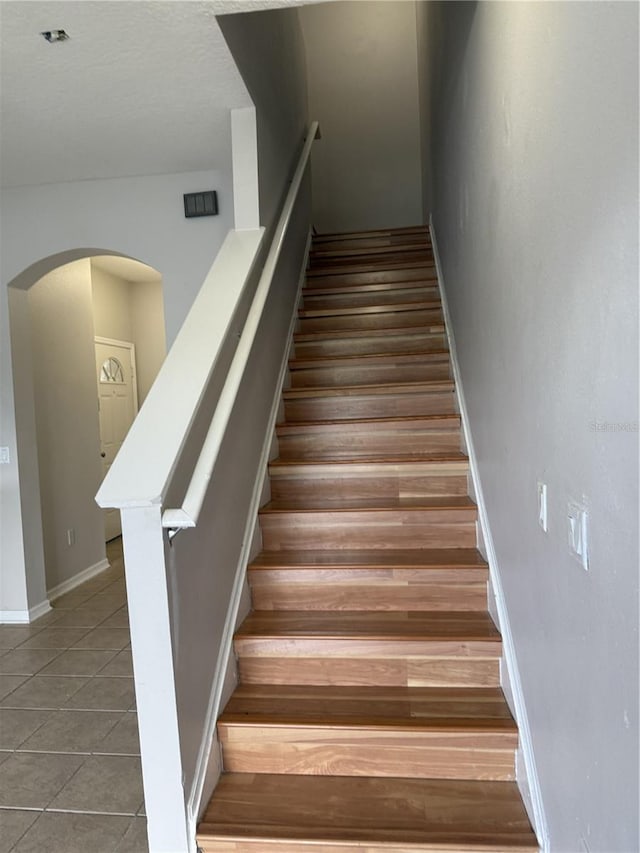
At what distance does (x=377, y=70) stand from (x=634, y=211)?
588cm

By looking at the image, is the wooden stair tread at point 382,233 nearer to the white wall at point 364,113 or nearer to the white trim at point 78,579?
the white wall at point 364,113

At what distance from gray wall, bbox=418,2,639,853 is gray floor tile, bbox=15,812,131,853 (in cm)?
128

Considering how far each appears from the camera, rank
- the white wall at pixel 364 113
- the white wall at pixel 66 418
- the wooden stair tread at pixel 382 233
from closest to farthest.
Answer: the white wall at pixel 66 418
the wooden stair tread at pixel 382 233
the white wall at pixel 364 113

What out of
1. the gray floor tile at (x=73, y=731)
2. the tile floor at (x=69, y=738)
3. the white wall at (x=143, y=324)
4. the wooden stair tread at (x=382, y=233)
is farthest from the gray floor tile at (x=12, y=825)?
the white wall at (x=143, y=324)

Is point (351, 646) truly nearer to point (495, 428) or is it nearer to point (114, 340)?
point (495, 428)

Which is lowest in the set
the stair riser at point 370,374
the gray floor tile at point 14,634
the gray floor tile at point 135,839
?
the gray floor tile at point 14,634

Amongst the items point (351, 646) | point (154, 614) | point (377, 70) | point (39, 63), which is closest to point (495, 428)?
point (351, 646)

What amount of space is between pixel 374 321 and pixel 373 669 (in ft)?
7.64

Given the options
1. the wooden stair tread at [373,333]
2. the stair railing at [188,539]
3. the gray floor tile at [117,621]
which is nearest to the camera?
the stair railing at [188,539]

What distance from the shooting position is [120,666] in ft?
8.68

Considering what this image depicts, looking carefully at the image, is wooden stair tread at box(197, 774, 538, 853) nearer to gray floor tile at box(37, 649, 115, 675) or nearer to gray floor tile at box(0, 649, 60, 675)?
gray floor tile at box(37, 649, 115, 675)

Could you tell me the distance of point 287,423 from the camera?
286 centimetres

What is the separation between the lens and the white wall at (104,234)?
295 cm

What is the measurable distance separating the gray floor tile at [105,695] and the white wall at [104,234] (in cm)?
127
